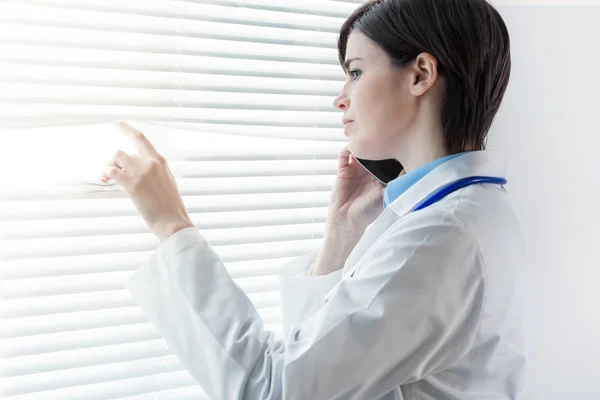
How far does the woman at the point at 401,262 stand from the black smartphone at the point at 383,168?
6.3 inches

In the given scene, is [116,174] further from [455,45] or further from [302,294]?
[455,45]

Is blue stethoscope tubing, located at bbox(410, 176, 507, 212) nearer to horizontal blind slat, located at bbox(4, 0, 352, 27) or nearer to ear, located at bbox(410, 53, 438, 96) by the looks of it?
ear, located at bbox(410, 53, 438, 96)

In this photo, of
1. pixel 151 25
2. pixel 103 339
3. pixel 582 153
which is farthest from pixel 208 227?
pixel 582 153

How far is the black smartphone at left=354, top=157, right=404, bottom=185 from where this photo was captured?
4.21 ft

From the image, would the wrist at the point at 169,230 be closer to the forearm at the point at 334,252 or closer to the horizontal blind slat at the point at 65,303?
the horizontal blind slat at the point at 65,303

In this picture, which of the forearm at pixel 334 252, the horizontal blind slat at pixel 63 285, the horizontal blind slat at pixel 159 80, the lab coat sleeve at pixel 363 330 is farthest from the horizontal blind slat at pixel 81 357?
the horizontal blind slat at pixel 159 80

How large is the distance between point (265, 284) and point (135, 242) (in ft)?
0.96

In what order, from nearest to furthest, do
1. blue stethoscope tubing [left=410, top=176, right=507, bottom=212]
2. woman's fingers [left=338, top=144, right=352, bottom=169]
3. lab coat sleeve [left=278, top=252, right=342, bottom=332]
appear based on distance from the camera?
blue stethoscope tubing [left=410, top=176, right=507, bottom=212] < lab coat sleeve [left=278, top=252, right=342, bottom=332] < woman's fingers [left=338, top=144, right=352, bottom=169]

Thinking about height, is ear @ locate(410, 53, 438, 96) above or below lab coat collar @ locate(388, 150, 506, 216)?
above

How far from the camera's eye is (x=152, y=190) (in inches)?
39.7

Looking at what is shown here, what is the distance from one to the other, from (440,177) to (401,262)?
0.19m

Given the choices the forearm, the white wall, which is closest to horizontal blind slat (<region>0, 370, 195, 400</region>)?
the forearm

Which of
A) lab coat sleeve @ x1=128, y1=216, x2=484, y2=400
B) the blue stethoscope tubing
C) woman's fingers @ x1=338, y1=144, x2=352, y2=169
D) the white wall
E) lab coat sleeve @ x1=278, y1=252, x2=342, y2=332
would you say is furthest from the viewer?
the white wall

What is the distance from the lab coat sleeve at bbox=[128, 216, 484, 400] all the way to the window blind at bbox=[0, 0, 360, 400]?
251 mm
